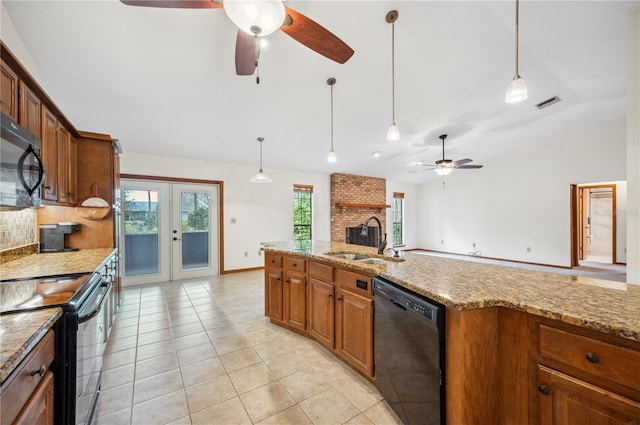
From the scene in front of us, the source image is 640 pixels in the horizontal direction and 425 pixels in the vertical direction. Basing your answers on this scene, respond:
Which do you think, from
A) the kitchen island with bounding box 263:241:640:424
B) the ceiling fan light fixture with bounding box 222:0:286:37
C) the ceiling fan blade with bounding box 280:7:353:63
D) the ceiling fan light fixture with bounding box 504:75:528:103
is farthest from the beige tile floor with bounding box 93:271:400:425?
the ceiling fan light fixture with bounding box 504:75:528:103

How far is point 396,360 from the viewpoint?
1521mm

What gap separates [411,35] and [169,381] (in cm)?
378

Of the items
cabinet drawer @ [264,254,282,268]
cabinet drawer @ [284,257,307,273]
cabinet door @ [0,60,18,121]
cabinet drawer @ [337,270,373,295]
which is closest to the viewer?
cabinet door @ [0,60,18,121]

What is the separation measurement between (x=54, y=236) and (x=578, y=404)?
4134mm

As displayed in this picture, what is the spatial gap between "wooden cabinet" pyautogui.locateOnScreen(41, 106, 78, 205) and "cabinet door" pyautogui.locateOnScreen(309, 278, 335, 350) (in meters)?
2.34

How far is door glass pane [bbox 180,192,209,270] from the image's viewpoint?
501 cm

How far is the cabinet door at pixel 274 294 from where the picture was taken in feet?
9.17

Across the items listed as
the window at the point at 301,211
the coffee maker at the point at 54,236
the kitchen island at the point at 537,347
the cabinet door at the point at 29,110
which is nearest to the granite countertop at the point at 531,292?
the kitchen island at the point at 537,347

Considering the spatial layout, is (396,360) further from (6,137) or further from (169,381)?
(6,137)

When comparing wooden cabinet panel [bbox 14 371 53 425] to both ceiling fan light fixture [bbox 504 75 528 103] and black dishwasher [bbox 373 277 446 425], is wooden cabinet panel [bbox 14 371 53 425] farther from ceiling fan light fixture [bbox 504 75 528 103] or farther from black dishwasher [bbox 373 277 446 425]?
ceiling fan light fixture [bbox 504 75 528 103]

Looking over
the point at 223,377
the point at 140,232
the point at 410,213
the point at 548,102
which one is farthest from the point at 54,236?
the point at 410,213

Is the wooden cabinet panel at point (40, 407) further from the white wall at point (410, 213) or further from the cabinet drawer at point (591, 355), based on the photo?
the white wall at point (410, 213)

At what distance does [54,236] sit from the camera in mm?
2627

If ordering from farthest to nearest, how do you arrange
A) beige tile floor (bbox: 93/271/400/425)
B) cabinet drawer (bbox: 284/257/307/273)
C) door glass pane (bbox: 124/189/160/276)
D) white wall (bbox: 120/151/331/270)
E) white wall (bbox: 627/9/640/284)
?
white wall (bbox: 120/151/331/270) < door glass pane (bbox: 124/189/160/276) < cabinet drawer (bbox: 284/257/307/273) < white wall (bbox: 627/9/640/284) < beige tile floor (bbox: 93/271/400/425)
